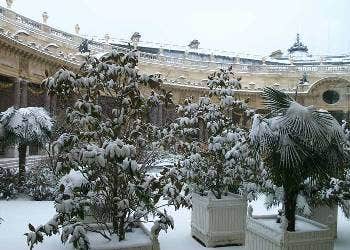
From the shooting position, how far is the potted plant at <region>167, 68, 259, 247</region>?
8.54 meters

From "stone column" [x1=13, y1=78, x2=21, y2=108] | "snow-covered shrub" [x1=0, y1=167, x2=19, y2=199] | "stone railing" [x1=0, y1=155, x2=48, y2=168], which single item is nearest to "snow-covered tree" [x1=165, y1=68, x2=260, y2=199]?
"snow-covered shrub" [x1=0, y1=167, x2=19, y2=199]

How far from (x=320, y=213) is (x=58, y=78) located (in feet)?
20.4

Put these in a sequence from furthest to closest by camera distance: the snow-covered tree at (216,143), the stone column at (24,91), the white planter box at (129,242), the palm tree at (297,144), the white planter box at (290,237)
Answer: the stone column at (24,91) < the snow-covered tree at (216,143) < the white planter box at (290,237) < the palm tree at (297,144) < the white planter box at (129,242)

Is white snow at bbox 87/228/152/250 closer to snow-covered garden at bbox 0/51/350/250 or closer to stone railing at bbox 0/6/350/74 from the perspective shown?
snow-covered garden at bbox 0/51/350/250

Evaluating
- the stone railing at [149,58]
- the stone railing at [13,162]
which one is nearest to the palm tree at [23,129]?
the stone railing at [13,162]

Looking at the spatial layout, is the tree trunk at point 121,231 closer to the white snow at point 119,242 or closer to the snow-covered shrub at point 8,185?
the white snow at point 119,242

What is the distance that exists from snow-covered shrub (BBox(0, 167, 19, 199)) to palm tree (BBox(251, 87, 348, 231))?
957cm

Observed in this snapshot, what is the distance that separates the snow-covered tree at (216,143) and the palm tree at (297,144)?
2159 mm

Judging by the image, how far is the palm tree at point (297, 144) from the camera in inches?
229

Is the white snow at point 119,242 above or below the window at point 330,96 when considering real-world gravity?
below

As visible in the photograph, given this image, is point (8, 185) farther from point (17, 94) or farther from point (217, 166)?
point (17, 94)

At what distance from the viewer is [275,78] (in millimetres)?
44250

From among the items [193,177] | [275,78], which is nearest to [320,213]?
[193,177]

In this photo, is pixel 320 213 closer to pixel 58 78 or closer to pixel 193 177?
pixel 193 177
